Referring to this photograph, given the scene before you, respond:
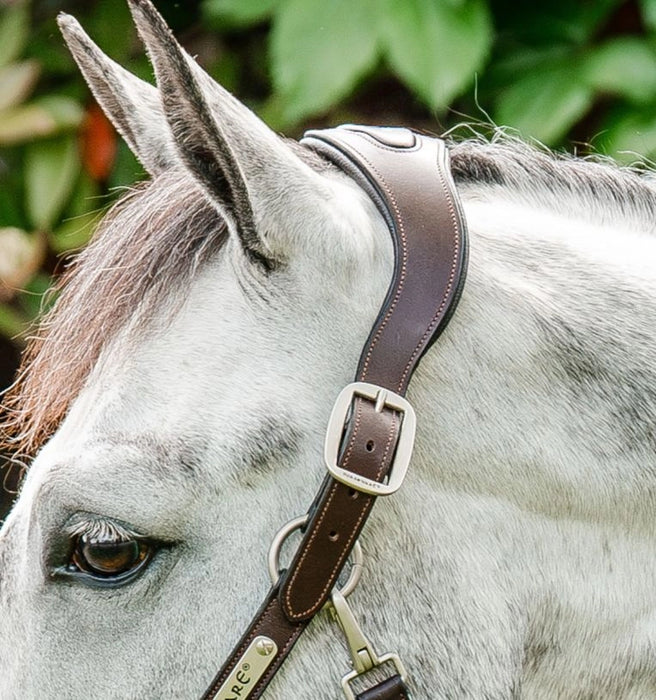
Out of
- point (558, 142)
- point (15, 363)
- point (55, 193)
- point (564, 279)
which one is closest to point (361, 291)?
point (564, 279)

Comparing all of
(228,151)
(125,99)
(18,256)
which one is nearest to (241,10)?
(18,256)

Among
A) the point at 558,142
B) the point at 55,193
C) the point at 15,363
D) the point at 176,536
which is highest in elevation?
the point at 176,536

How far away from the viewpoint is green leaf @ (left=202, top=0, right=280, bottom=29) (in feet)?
5.81

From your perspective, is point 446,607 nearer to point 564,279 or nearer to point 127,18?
point 564,279

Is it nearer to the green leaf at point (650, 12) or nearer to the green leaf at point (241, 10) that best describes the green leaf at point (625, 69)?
the green leaf at point (650, 12)

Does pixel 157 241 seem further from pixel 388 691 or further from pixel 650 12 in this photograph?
pixel 650 12

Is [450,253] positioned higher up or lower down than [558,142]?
higher up

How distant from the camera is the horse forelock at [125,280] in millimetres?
917

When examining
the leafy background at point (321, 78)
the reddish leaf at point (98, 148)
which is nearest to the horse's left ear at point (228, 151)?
the leafy background at point (321, 78)

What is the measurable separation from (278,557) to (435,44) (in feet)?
3.42

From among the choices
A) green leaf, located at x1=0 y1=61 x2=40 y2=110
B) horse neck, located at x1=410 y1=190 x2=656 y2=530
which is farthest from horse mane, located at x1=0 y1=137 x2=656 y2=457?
green leaf, located at x1=0 y1=61 x2=40 y2=110

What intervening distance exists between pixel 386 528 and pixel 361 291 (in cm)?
19

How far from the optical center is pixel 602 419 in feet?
2.95

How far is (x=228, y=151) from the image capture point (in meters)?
0.79
